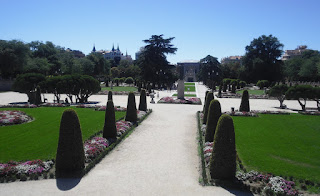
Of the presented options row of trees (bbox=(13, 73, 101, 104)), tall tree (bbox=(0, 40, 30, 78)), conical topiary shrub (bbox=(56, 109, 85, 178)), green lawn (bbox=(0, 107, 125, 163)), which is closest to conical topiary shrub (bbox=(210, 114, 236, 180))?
conical topiary shrub (bbox=(56, 109, 85, 178))

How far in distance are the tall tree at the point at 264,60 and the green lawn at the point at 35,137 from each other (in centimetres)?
5673

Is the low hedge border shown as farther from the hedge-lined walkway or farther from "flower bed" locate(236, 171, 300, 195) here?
"flower bed" locate(236, 171, 300, 195)

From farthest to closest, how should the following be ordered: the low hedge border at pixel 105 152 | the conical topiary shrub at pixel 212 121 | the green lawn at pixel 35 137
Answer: the conical topiary shrub at pixel 212 121
the green lawn at pixel 35 137
the low hedge border at pixel 105 152

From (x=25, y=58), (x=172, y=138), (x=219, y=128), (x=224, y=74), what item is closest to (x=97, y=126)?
(x=172, y=138)

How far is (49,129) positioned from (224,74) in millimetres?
73629

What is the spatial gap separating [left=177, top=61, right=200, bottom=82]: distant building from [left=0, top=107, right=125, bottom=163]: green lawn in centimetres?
10117

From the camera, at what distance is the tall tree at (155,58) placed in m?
45.5

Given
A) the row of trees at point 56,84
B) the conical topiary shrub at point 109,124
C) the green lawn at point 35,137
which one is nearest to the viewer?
the green lawn at point 35,137

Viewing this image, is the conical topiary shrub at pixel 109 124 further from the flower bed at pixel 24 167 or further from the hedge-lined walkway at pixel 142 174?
the flower bed at pixel 24 167

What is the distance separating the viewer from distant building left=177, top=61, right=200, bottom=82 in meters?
117

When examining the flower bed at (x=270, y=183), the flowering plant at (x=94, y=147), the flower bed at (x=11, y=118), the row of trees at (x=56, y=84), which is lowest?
the flower bed at (x=270, y=183)

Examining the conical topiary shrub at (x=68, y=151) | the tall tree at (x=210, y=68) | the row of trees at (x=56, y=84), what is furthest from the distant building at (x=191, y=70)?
the conical topiary shrub at (x=68, y=151)

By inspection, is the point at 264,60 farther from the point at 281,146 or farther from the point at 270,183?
the point at 270,183

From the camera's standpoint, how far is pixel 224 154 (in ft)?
25.2
